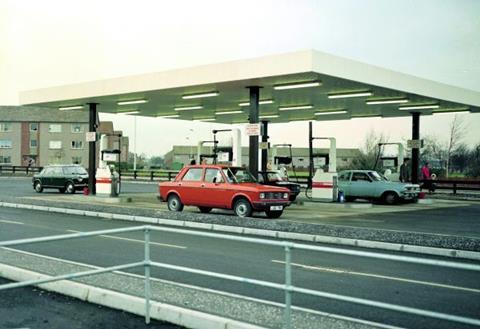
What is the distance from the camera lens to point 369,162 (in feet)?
193

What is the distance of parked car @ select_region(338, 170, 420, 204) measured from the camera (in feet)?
86.9

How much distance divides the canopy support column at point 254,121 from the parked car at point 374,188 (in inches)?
279

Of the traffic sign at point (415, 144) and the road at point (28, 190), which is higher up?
→ the traffic sign at point (415, 144)

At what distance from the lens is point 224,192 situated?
61.9 ft

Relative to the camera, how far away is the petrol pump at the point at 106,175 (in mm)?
25666

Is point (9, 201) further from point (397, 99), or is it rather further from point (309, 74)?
point (397, 99)

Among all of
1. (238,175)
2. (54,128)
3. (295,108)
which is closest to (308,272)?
(238,175)

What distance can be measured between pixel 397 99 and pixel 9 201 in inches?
678

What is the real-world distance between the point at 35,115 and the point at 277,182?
73.8 m

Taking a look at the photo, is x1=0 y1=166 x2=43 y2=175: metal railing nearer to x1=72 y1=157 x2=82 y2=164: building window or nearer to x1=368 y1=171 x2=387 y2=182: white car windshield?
x1=72 y1=157 x2=82 y2=164: building window

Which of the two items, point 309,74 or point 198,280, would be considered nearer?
point 198,280

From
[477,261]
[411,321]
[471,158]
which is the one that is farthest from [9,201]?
[471,158]

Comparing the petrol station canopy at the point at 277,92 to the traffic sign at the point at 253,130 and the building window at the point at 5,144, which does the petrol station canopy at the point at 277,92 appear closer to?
the traffic sign at the point at 253,130

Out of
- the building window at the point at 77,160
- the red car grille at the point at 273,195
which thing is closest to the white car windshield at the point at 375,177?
the red car grille at the point at 273,195
